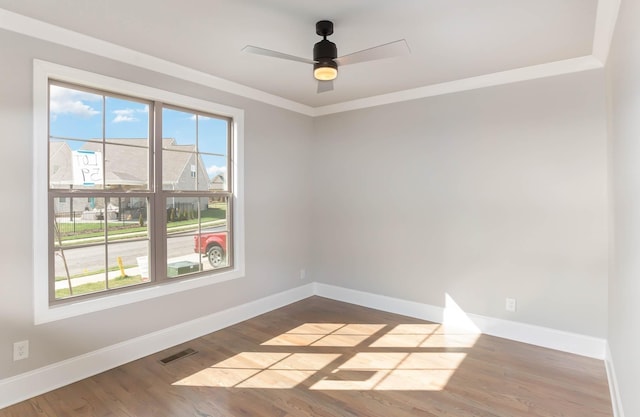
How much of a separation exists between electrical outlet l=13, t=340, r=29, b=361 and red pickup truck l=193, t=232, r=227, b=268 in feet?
4.94

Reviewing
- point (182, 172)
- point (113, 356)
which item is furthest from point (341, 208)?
point (113, 356)

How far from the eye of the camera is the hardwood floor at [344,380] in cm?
236

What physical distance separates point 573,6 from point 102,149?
3.59 m

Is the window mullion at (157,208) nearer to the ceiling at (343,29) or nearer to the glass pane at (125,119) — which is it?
the glass pane at (125,119)

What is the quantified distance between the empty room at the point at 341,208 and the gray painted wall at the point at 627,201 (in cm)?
3

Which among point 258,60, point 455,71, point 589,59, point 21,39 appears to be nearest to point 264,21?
point 258,60

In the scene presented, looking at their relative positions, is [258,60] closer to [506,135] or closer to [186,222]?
[186,222]

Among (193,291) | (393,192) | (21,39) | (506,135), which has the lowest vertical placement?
(193,291)

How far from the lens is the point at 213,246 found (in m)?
3.81

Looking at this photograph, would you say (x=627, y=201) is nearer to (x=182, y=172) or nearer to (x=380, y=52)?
(x=380, y=52)

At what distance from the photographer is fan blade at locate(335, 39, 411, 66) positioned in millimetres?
2133

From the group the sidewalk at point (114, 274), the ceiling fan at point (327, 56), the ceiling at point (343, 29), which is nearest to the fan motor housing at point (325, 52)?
the ceiling fan at point (327, 56)

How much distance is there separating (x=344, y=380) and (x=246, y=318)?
5.40 feet

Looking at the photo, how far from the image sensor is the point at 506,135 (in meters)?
3.47
